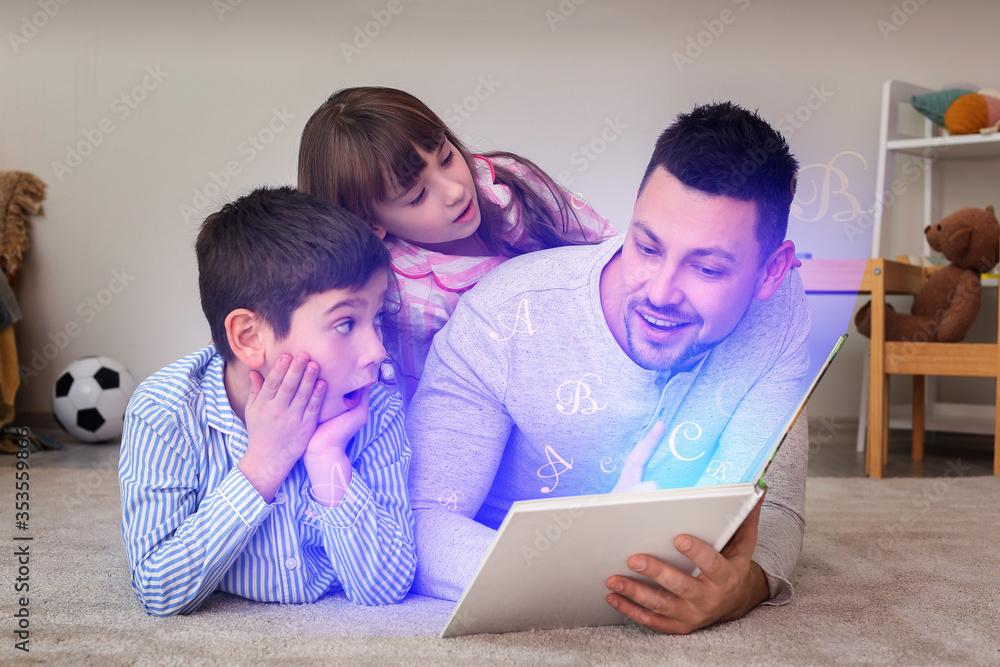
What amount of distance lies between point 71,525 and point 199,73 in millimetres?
735

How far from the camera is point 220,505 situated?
61 centimetres

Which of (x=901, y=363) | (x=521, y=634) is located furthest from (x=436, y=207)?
(x=901, y=363)

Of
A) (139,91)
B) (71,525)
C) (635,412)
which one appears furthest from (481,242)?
(139,91)

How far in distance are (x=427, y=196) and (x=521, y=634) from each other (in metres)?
0.35

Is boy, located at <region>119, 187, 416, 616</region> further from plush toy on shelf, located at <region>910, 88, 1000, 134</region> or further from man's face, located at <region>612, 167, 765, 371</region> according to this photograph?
plush toy on shelf, located at <region>910, 88, 1000, 134</region>

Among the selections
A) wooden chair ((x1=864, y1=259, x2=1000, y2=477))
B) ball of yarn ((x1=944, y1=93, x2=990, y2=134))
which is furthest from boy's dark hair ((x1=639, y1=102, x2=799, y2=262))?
ball of yarn ((x1=944, y1=93, x2=990, y2=134))

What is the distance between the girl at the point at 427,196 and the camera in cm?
55

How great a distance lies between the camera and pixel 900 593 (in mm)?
795

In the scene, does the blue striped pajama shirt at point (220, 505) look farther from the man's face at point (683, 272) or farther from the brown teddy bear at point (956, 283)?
the brown teddy bear at point (956, 283)

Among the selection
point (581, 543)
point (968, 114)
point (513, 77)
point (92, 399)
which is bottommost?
point (92, 399)

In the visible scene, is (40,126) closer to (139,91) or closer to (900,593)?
(139,91)

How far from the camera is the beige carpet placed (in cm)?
57

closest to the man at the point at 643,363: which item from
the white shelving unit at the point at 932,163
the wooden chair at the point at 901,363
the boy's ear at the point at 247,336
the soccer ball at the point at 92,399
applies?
the boy's ear at the point at 247,336

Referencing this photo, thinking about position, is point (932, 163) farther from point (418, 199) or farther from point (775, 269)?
point (418, 199)
